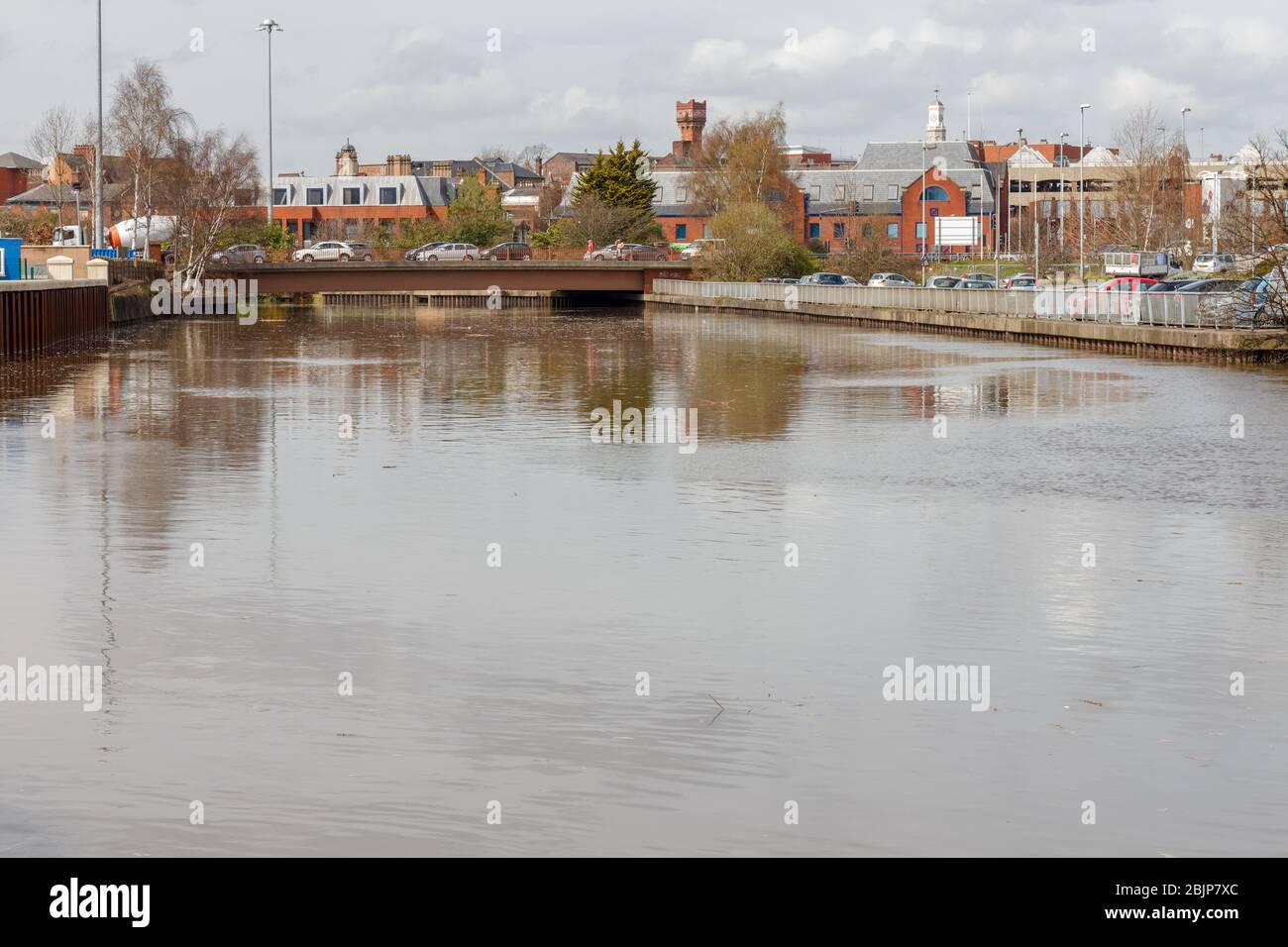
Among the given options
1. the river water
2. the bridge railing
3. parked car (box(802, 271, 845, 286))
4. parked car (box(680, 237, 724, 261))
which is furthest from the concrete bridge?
the river water

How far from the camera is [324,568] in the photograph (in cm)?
1636

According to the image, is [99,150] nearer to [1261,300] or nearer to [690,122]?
[1261,300]

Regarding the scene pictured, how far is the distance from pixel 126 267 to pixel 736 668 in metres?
68.3

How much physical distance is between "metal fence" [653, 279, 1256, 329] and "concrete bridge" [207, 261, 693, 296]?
13477mm

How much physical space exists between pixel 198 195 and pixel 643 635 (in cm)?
8012

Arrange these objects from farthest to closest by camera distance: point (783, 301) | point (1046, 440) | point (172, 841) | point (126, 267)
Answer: point (783, 301) → point (126, 267) → point (1046, 440) → point (172, 841)

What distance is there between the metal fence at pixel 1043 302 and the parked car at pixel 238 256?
26.5 meters

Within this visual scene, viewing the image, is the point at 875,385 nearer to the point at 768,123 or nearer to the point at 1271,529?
the point at 1271,529

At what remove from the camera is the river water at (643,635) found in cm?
946

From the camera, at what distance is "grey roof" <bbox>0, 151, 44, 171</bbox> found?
512 ft

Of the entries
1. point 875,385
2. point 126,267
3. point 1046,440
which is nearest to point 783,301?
point 126,267

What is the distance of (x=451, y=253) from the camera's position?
110438mm

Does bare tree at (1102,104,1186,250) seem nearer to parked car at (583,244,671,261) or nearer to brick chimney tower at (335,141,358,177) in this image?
parked car at (583,244,671,261)

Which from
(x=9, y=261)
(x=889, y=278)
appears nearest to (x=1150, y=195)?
(x=889, y=278)
